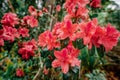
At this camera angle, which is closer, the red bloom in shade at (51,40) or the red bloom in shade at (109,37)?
the red bloom in shade at (109,37)

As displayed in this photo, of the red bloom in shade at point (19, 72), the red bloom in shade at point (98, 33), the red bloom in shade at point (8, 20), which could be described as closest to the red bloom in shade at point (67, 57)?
the red bloom in shade at point (98, 33)

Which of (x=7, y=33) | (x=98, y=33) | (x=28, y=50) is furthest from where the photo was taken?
(x=7, y=33)

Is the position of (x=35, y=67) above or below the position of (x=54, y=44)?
below

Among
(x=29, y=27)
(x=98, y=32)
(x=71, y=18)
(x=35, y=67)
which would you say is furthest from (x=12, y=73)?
(x=98, y=32)

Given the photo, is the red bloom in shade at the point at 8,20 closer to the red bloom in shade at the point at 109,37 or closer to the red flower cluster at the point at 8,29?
the red flower cluster at the point at 8,29

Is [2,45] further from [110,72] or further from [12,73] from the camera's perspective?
[110,72]

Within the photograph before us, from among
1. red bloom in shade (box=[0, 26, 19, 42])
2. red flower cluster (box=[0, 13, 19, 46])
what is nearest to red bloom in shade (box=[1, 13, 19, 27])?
red flower cluster (box=[0, 13, 19, 46])

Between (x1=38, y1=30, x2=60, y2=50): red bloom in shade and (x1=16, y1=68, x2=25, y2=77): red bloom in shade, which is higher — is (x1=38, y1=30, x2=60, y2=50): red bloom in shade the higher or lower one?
the higher one

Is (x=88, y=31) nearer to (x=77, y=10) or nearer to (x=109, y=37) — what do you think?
(x=109, y=37)

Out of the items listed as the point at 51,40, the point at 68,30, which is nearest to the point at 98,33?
the point at 68,30

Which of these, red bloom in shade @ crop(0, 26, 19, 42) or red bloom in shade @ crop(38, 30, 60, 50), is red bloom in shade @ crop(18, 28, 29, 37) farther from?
red bloom in shade @ crop(38, 30, 60, 50)

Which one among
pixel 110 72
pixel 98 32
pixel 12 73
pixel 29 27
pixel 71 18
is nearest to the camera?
pixel 98 32

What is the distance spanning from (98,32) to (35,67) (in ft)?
5.51

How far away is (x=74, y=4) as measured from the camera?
238 cm
